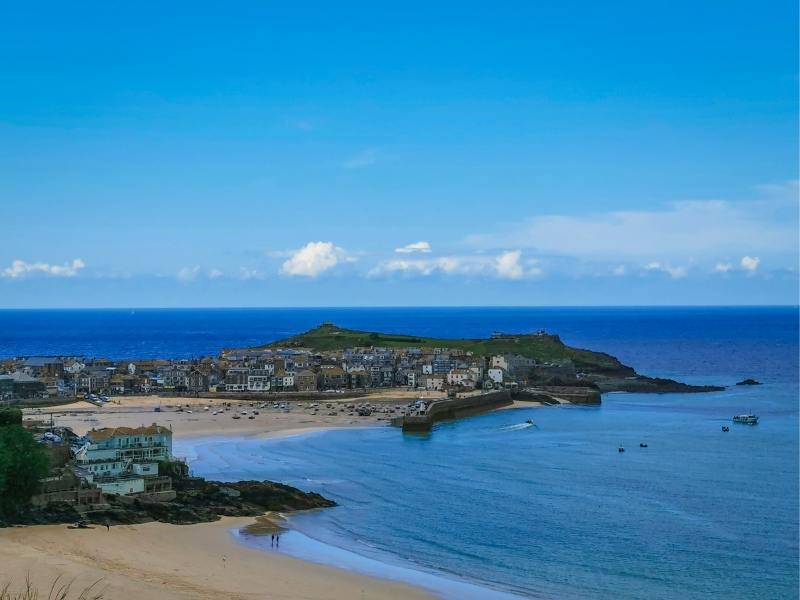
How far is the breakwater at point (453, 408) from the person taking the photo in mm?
78438

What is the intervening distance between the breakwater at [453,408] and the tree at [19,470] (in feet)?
133

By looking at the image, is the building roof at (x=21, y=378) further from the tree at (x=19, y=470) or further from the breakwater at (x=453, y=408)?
the tree at (x=19, y=470)

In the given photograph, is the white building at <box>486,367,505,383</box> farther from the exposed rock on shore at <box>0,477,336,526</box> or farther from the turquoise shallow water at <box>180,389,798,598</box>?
the exposed rock on shore at <box>0,477,336,526</box>

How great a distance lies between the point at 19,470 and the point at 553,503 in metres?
27.1

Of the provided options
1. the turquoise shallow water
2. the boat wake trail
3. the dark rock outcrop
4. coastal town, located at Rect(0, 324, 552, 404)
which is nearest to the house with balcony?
the turquoise shallow water

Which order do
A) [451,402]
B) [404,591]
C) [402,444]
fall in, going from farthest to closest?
[451,402], [402,444], [404,591]

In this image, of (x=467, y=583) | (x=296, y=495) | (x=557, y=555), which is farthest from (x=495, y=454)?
(x=467, y=583)

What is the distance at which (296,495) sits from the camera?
47.7 m

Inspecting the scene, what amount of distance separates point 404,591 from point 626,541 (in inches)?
511

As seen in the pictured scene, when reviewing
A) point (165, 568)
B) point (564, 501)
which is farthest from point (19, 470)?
point (564, 501)

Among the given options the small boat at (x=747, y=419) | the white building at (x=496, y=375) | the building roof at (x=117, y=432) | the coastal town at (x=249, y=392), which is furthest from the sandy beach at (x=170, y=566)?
the white building at (x=496, y=375)

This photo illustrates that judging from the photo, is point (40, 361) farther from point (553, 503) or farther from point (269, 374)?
point (553, 503)

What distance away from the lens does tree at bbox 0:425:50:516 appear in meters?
39.8

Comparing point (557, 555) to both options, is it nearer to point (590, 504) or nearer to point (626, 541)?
point (626, 541)
